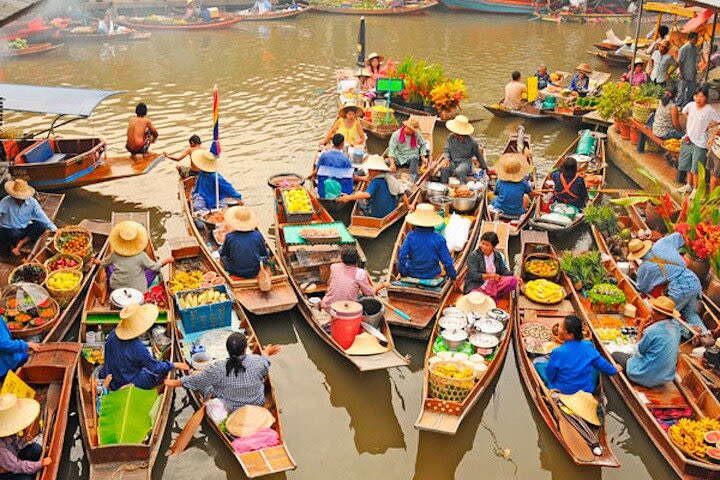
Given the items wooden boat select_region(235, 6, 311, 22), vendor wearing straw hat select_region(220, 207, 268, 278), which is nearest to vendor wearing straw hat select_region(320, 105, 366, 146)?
vendor wearing straw hat select_region(220, 207, 268, 278)

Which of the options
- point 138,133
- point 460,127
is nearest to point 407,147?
point 460,127

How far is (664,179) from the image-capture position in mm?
12492

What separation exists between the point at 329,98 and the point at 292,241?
10.4m

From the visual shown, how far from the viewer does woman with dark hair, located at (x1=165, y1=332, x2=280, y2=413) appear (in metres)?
6.54

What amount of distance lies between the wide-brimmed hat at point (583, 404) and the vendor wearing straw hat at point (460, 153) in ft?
19.3

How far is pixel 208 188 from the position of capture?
36.6ft

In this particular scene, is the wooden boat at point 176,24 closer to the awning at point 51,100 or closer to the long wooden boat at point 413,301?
the awning at point 51,100

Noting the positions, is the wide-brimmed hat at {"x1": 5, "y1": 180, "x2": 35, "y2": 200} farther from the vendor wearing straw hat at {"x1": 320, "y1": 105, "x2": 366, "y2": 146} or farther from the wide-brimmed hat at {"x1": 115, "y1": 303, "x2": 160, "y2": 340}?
the vendor wearing straw hat at {"x1": 320, "y1": 105, "x2": 366, "y2": 146}

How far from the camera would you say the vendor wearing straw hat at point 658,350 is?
7.08 meters

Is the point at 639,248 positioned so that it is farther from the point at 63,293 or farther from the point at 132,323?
the point at 63,293

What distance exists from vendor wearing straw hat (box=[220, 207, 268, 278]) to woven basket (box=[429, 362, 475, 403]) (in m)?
3.09

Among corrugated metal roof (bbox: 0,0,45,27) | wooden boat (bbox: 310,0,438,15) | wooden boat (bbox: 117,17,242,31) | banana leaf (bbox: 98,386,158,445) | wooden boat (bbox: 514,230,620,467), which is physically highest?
corrugated metal roof (bbox: 0,0,45,27)

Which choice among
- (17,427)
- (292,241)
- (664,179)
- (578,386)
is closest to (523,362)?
(578,386)

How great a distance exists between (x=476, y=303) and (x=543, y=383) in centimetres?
145
